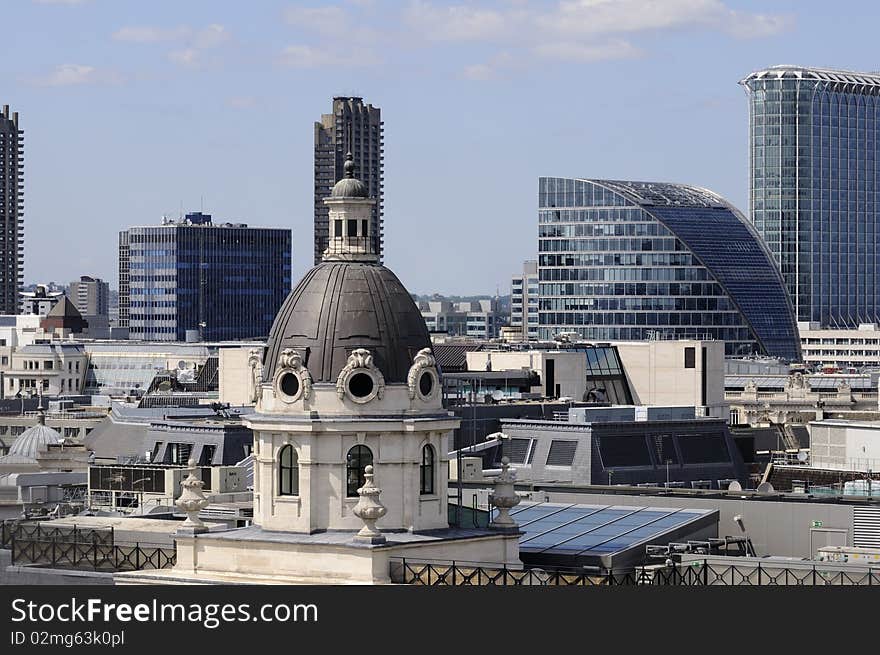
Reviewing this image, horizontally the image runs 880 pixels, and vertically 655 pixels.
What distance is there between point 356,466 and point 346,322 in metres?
3.91

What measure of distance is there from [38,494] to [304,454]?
151 ft

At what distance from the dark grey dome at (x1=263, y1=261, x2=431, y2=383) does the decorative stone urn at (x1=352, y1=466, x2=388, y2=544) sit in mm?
3326

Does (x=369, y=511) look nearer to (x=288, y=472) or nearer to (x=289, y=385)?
(x=288, y=472)

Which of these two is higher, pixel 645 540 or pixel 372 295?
pixel 372 295

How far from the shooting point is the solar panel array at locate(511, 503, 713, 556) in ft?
289

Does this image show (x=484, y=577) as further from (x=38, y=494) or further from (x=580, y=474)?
(x=580, y=474)

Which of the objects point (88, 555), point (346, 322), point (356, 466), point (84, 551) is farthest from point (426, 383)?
point (84, 551)

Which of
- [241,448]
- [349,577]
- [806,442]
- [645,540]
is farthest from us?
[806,442]

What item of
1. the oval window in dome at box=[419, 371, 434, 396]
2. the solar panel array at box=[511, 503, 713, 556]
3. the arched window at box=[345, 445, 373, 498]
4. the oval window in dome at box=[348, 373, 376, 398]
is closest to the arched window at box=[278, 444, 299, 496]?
the arched window at box=[345, 445, 373, 498]

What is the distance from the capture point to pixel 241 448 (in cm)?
14650

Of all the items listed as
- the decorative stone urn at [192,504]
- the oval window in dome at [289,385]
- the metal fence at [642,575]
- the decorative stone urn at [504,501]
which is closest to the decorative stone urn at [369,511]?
the metal fence at [642,575]

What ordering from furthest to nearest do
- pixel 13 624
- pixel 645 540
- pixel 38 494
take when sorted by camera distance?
pixel 38 494
pixel 645 540
pixel 13 624

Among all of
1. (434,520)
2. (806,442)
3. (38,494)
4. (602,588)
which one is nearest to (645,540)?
(434,520)

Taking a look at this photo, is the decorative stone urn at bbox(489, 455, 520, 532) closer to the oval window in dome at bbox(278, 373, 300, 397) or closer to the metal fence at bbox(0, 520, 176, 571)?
the oval window in dome at bbox(278, 373, 300, 397)
